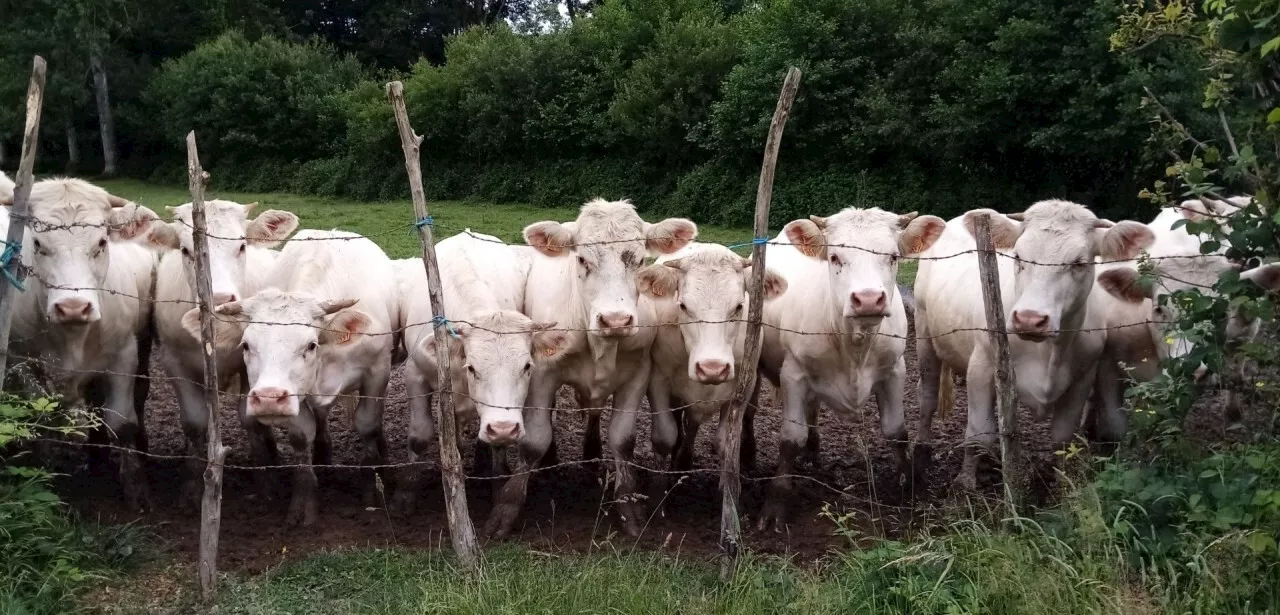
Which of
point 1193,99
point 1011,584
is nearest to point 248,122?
point 1193,99

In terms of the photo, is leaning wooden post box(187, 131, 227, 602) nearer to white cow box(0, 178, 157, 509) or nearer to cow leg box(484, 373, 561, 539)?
white cow box(0, 178, 157, 509)

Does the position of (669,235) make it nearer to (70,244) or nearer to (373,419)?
(373,419)

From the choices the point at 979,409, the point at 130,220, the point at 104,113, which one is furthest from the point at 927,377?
the point at 104,113

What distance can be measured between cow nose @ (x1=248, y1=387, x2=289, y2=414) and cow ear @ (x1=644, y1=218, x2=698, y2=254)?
2346mm

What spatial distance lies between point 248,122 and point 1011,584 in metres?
35.3

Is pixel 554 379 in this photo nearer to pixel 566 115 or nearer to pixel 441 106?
pixel 566 115

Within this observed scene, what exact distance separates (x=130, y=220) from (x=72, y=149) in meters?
41.7

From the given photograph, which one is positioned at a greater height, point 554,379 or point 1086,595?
point 554,379

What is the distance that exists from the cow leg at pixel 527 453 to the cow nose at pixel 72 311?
2.55 metres

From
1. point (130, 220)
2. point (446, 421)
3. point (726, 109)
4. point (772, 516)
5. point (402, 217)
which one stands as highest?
point (726, 109)

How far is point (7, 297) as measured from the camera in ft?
16.8

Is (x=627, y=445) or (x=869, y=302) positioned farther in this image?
(x=627, y=445)

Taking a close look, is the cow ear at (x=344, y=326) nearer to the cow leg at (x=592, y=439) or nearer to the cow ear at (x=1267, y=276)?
the cow leg at (x=592, y=439)

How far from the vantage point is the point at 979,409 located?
6418 mm
